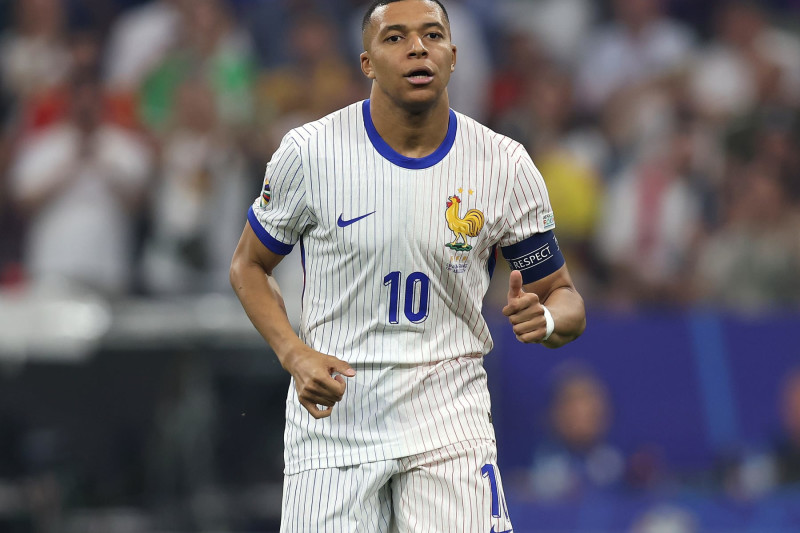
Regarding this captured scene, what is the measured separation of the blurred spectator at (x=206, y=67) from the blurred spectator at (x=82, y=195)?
1.84 ft

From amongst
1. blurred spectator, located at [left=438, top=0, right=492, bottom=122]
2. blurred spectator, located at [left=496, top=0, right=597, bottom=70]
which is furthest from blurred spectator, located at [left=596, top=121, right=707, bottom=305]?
blurred spectator, located at [left=496, top=0, right=597, bottom=70]

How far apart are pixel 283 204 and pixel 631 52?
7799 millimetres

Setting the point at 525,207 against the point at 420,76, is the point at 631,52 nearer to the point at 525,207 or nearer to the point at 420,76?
the point at 525,207

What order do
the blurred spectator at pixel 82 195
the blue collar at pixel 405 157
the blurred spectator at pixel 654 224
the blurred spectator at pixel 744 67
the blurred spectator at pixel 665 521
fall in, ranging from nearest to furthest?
1. the blue collar at pixel 405 157
2. the blurred spectator at pixel 665 521
3. the blurred spectator at pixel 82 195
4. the blurred spectator at pixel 654 224
5. the blurred spectator at pixel 744 67

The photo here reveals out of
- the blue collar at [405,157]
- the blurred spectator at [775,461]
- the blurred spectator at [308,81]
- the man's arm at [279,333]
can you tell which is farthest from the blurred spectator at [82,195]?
the blue collar at [405,157]

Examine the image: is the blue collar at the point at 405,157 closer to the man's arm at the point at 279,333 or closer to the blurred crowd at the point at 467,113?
the man's arm at the point at 279,333

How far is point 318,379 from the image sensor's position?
4.10 m

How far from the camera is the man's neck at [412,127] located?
4477mm

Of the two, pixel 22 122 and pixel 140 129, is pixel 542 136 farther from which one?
pixel 22 122

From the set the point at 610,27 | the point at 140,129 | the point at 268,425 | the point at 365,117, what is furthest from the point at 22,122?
the point at 365,117

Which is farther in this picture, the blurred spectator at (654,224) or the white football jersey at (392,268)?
the blurred spectator at (654,224)

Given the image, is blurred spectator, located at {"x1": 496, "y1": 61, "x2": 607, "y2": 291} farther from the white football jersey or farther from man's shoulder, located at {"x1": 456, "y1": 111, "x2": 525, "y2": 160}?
the white football jersey

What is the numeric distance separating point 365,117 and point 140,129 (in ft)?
20.5

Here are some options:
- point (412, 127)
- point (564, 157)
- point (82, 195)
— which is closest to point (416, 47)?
point (412, 127)
